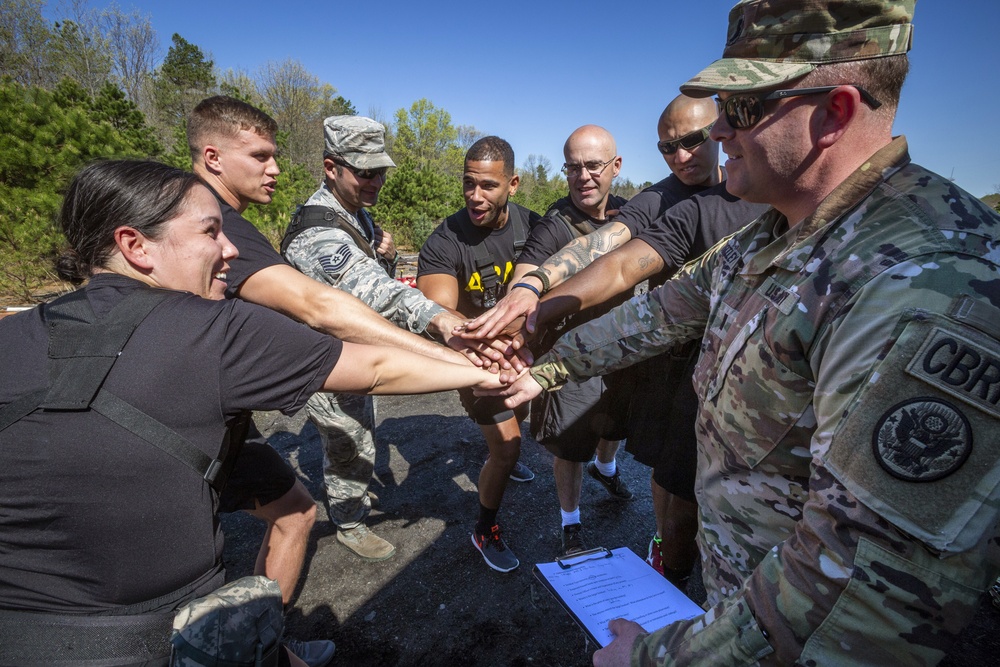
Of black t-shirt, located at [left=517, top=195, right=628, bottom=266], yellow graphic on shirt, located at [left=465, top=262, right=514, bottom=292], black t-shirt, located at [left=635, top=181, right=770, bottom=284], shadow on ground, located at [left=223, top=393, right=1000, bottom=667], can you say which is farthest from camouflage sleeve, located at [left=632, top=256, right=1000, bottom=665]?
yellow graphic on shirt, located at [left=465, top=262, right=514, bottom=292]

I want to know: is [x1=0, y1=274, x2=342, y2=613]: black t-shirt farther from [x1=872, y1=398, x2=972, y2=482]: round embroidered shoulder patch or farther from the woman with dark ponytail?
[x1=872, y1=398, x2=972, y2=482]: round embroidered shoulder patch

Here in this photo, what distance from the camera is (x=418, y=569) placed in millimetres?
3084

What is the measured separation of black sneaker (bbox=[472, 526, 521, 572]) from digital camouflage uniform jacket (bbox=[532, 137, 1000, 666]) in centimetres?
201

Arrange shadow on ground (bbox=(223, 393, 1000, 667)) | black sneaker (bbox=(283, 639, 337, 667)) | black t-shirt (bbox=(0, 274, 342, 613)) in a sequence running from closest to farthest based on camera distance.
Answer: black t-shirt (bbox=(0, 274, 342, 613)), black sneaker (bbox=(283, 639, 337, 667)), shadow on ground (bbox=(223, 393, 1000, 667))

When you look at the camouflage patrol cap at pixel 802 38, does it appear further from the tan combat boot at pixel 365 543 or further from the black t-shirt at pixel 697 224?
the tan combat boot at pixel 365 543

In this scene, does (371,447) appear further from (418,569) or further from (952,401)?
(952,401)

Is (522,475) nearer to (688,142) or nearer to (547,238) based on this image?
(547,238)

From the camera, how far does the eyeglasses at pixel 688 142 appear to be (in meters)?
2.74

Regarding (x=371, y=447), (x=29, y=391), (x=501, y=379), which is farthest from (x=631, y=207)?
(x=29, y=391)

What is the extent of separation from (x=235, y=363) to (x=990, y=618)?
3.85m

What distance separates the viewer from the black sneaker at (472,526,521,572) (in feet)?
10.00

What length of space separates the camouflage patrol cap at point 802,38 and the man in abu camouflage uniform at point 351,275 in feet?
6.07

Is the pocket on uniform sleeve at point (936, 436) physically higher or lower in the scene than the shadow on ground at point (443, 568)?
higher

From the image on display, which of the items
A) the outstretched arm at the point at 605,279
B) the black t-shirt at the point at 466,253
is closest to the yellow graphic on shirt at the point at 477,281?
the black t-shirt at the point at 466,253
